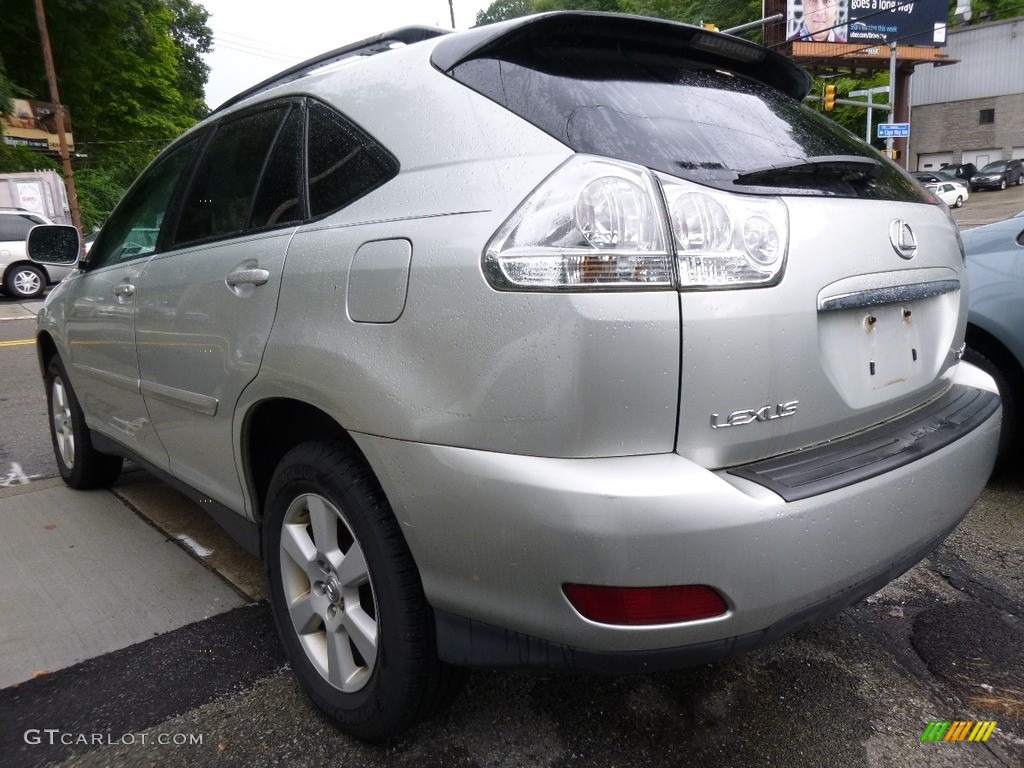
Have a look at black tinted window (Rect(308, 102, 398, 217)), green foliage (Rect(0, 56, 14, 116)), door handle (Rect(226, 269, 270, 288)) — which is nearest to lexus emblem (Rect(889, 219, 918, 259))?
black tinted window (Rect(308, 102, 398, 217))

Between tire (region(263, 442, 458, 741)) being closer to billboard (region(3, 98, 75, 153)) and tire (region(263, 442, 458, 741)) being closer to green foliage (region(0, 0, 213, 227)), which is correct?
green foliage (region(0, 0, 213, 227))

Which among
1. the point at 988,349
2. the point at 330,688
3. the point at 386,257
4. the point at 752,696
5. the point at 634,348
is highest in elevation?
the point at 386,257

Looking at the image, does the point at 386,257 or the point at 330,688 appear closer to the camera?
the point at 386,257

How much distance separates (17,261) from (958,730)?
1656 centimetres

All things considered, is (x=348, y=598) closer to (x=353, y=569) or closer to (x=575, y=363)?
(x=353, y=569)

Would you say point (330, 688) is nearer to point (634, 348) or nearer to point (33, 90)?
point (634, 348)

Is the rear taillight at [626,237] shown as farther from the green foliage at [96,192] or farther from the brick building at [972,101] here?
the brick building at [972,101]

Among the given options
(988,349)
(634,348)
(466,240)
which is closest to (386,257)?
(466,240)

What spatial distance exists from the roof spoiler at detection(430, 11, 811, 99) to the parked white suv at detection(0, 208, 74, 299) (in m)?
15.3

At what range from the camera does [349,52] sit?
239 cm

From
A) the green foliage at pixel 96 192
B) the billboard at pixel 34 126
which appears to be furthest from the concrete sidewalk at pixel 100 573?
the green foliage at pixel 96 192

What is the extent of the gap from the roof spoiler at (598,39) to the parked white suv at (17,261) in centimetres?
1533

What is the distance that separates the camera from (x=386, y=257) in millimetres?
1646

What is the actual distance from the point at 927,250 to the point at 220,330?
73.9 inches
